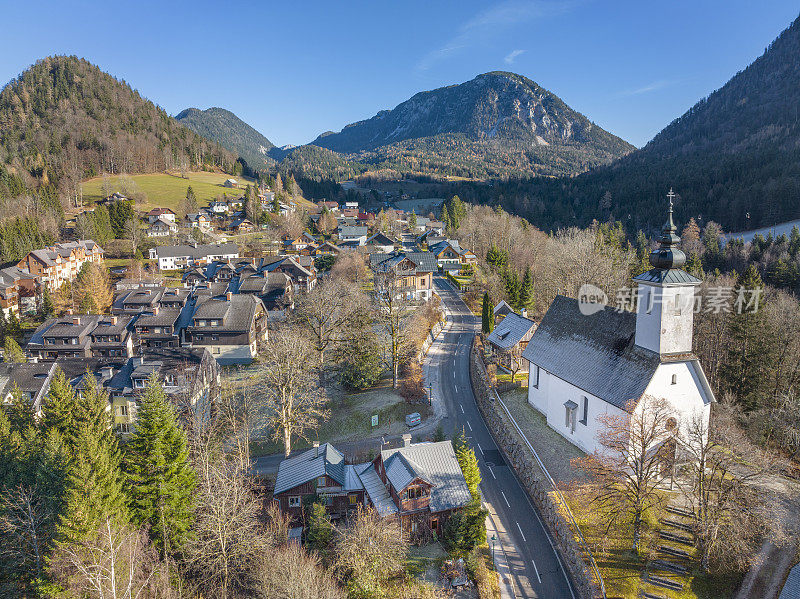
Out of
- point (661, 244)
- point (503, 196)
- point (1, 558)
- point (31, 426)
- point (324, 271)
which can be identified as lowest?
point (1, 558)

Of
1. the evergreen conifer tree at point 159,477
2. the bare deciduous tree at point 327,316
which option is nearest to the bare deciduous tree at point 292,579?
the evergreen conifer tree at point 159,477

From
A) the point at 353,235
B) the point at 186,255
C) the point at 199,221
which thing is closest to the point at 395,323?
the point at 186,255

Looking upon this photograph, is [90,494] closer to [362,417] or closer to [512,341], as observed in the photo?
[362,417]

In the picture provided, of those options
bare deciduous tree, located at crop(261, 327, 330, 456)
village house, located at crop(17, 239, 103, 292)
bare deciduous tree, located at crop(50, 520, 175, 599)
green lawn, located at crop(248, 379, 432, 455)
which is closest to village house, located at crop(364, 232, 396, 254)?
village house, located at crop(17, 239, 103, 292)

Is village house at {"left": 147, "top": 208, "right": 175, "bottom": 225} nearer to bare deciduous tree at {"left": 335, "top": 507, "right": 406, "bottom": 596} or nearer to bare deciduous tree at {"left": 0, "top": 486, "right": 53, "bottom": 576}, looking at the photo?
bare deciduous tree at {"left": 0, "top": 486, "right": 53, "bottom": 576}

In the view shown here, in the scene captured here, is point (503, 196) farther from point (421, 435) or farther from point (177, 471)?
point (177, 471)

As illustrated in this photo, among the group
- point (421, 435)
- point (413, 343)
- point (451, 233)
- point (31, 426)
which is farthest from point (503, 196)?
point (31, 426)

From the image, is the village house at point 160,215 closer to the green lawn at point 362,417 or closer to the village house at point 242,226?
the village house at point 242,226
